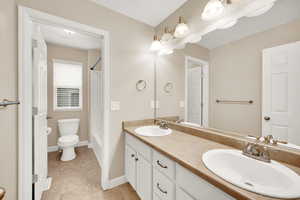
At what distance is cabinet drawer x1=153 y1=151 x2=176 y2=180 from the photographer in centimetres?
94

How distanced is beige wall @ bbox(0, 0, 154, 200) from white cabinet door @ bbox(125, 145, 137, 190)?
13 cm

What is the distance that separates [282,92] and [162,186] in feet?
3.78

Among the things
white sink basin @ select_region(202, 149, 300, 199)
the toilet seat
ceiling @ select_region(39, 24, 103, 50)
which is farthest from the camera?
the toilet seat

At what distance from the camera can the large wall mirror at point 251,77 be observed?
0.79 meters

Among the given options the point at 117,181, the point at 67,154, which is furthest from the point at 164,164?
the point at 67,154

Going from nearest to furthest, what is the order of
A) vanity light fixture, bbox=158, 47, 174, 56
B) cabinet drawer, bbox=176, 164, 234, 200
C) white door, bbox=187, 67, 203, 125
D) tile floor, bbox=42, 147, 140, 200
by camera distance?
cabinet drawer, bbox=176, 164, 234, 200 < white door, bbox=187, 67, 203, 125 < tile floor, bbox=42, 147, 140, 200 < vanity light fixture, bbox=158, 47, 174, 56

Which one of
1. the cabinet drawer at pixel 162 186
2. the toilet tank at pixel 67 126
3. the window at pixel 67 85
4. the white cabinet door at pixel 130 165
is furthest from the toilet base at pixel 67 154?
the cabinet drawer at pixel 162 186

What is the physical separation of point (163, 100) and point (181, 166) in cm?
124

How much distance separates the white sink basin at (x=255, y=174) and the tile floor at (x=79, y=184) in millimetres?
1242

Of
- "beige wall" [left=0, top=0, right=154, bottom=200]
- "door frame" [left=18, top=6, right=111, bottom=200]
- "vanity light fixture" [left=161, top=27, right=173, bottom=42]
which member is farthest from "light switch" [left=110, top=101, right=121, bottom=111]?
"vanity light fixture" [left=161, top=27, right=173, bottom=42]

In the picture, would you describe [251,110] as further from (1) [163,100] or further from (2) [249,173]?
(1) [163,100]

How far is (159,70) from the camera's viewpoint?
2.05 m

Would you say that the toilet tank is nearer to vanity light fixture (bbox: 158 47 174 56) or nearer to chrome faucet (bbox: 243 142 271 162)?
vanity light fixture (bbox: 158 47 174 56)

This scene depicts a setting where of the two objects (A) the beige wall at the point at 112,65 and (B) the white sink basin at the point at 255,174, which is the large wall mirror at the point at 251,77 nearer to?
(B) the white sink basin at the point at 255,174
